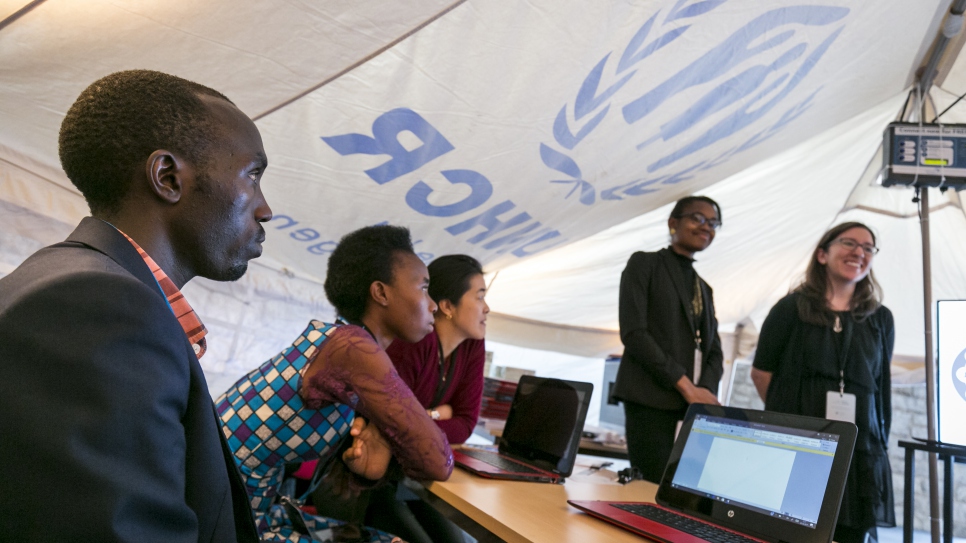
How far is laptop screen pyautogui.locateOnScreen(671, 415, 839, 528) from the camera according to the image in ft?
4.06

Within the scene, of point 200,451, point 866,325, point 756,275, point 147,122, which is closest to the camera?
point 200,451

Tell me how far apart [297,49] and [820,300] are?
1.95 metres

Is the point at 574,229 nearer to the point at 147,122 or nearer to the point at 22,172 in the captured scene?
the point at 22,172

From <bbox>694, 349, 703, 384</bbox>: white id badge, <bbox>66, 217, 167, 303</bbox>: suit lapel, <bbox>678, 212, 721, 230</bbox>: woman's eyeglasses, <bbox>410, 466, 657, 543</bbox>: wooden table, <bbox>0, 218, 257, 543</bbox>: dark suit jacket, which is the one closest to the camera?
<bbox>0, 218, 257, 543</bbox>: dark suit jacket

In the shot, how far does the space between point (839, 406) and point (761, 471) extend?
3.73ft

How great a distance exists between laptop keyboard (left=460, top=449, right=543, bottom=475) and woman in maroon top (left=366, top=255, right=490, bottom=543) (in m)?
0.17

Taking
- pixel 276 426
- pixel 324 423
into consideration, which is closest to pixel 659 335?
pixel 324 423

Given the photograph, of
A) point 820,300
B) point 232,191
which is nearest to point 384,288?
point 232,191

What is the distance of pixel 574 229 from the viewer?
12.4 ft

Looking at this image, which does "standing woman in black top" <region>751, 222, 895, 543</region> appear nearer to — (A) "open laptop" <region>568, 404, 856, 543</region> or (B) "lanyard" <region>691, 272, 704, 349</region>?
(B) "lanyard" <region>691, 272, 704, 349</region>

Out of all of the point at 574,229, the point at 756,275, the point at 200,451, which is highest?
the point at 756,275

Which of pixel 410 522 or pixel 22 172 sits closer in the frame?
pixel 410 522

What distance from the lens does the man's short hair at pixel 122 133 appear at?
2.83 ft

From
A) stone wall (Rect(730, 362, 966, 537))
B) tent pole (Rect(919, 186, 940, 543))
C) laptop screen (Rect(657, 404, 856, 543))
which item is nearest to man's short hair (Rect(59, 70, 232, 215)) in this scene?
laptop screen (Rect(657, 404, 856, 543))
